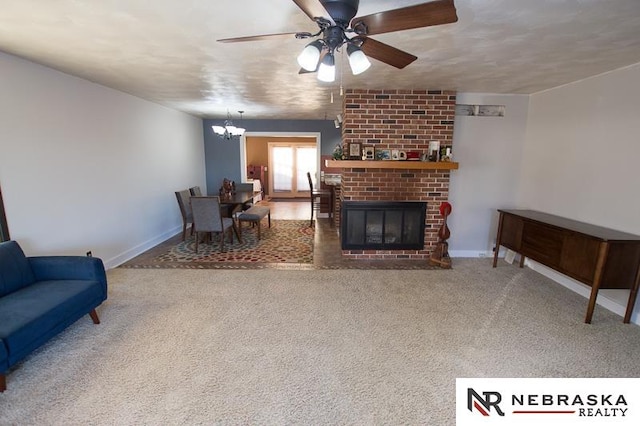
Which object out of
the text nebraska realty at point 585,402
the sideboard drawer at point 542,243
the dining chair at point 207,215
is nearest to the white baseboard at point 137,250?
the dining chair at point 207,215

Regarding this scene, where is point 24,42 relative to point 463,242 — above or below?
above

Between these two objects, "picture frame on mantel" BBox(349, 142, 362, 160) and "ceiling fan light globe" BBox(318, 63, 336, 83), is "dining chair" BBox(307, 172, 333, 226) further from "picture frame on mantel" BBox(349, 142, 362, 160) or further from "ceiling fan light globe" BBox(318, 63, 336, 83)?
"ceiling fan light globe" BBox(318, 63, 336, 83)

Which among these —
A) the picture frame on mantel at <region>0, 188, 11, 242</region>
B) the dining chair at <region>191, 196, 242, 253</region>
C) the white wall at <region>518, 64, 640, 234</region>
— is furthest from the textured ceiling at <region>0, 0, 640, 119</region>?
the dining chair at <region>191, 196, 242, 253</region>

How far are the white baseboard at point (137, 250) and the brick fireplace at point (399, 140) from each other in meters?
3.00

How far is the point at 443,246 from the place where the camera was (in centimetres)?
397

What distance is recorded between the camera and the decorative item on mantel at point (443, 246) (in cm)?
391

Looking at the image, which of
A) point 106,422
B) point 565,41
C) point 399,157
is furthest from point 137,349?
point 565,41

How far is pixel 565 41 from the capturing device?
7.25 feet

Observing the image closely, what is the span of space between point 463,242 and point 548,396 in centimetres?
289

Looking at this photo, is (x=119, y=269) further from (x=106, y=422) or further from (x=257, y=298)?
(x=106, y=422)

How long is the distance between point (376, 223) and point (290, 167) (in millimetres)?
6959

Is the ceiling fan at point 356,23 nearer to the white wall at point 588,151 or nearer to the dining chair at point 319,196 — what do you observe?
the white wall at point 588,151

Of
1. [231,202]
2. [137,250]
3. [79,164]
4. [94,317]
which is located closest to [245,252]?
[231,202]

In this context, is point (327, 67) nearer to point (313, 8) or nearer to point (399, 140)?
point (313, 8)
